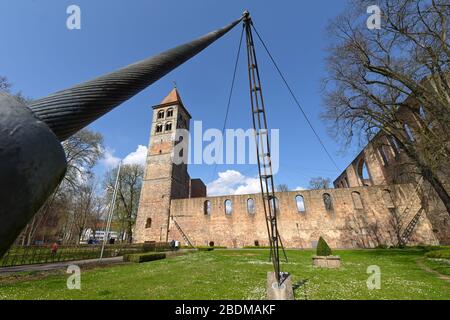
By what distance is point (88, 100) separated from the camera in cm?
96

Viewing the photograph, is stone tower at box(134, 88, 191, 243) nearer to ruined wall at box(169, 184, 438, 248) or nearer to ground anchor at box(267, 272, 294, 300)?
ruined wall at box(169, 184, 438, 248)

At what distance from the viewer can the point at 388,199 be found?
2586 cm

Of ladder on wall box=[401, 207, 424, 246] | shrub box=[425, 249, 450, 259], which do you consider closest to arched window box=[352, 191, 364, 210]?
ladder on wall box=[401, 207, 424, 246]

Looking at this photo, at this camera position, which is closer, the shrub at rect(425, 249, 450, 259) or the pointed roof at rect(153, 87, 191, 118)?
the shrub at rect(425, 249, 450, 259)

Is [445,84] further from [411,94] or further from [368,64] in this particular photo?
[368,64]

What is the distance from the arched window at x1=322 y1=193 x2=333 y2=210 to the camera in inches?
1088

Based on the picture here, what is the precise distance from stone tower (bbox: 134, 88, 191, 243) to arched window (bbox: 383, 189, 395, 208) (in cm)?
2756

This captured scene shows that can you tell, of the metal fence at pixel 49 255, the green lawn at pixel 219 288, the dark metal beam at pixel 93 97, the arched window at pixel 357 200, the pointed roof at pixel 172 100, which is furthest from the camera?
the pointed roof at pixel 172 100

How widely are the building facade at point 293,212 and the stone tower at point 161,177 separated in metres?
0.13

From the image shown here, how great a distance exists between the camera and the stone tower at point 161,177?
3212cm

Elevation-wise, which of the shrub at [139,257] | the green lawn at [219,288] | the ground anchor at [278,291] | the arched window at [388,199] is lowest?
the green lawn at [219,288]

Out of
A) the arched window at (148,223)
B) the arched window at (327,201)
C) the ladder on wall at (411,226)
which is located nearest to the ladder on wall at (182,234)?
the arched window at (148,223)

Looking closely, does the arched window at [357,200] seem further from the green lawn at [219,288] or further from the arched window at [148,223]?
the arched window at [148,223]
